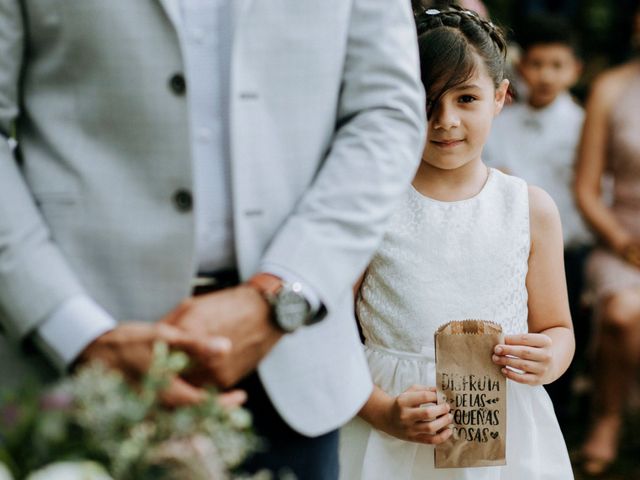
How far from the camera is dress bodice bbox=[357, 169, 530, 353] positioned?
2.24 meters

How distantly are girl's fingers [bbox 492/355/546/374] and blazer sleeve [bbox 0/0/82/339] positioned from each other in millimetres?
936

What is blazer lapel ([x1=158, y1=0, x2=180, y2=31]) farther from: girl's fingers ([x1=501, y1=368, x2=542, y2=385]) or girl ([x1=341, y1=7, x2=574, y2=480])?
girl's fingers ([x1=501, y1=368, x2=542, y2=385])

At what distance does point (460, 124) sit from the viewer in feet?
7.23

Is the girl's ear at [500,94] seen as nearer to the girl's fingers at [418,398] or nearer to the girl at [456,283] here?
the girl at [456,283]

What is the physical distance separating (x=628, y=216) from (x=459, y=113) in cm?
→ 258

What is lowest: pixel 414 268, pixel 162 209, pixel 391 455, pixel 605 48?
pixel 605 48

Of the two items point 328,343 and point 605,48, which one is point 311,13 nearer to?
point 328,343

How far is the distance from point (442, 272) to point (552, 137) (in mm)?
2751

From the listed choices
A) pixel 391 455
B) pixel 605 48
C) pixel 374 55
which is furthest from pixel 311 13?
pixel 605 48

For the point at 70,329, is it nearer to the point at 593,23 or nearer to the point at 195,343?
the point at 195,343

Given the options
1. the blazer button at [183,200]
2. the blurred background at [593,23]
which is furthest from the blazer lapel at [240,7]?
the blurred background at [593,23]

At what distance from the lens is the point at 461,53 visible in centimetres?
227

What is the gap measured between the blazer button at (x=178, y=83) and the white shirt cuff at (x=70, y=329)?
0.33 meters

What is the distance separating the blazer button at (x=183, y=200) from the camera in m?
1.52
